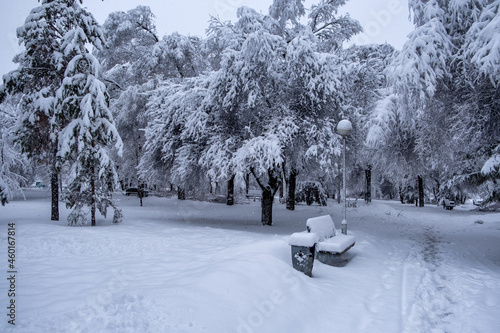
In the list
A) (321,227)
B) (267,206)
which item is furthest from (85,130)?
(321,227)

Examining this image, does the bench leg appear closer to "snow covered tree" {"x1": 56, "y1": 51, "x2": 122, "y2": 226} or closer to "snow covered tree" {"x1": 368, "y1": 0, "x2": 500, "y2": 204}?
"snow covered tree" {"x1": 368, "y1": 0, "x2": 500, "y2": 204}

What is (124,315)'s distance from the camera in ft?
12.9

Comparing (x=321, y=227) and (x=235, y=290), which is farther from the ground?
(x=321, y=227)

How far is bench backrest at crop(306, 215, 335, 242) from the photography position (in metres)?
7.56

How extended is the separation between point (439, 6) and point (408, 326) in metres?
8.70

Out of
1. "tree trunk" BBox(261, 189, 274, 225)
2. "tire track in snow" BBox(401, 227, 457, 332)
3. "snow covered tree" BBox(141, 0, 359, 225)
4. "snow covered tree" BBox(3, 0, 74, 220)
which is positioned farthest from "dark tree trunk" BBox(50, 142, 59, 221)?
"tire track in snow" BBox(401, 227, 457, 332)

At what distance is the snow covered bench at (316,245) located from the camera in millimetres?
6359

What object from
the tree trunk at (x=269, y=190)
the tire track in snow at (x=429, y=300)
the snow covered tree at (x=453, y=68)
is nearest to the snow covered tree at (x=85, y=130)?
the tree trunk at (x=269, y=190)

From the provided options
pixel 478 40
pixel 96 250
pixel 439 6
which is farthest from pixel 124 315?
pixel 439 6

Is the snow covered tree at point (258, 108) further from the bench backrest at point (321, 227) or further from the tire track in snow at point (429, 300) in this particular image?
the tire track in snow at point (429, 300)

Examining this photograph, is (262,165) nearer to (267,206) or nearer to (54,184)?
(267,206)

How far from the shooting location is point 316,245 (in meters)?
7.34

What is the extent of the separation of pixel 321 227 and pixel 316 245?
80 centimetres

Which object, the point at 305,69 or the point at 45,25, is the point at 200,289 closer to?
the point at 305,69
